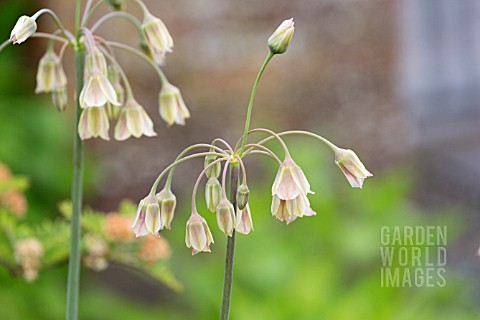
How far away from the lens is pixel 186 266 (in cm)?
319

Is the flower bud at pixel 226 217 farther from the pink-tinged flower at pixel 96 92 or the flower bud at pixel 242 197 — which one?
the pink-tinged flower at pixel 96 92

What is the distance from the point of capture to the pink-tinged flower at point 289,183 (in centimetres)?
98

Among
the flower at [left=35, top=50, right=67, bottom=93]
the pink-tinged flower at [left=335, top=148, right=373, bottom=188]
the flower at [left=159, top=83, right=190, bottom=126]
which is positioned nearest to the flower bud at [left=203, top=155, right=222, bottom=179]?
the pink-tinged flower at [left=335, top=148, right=373, bottom=188]

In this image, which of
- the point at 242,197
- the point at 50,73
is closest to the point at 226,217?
the point at 242,197

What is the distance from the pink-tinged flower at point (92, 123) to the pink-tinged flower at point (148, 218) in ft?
0.53

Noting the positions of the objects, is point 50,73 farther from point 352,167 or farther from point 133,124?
point 352,167

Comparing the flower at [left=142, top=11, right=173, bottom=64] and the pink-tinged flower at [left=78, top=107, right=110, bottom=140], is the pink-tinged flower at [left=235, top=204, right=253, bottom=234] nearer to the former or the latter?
the pink-tinged flower at [left=78, top=107, right=110, bottom=140]

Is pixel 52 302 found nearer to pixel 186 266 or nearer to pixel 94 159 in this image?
pixel 186 266

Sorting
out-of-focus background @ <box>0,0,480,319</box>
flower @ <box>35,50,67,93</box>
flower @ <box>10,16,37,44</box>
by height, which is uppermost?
out-of-focus background @ <box>0,0,480,319</box>

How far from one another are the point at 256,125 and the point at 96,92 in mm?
3111

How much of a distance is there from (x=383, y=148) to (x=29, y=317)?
2195mm

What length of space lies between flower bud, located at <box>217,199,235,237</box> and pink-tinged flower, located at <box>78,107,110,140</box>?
11.3 inches

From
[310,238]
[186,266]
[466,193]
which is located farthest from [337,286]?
[466,193]

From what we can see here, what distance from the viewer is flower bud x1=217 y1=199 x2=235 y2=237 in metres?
0.93
